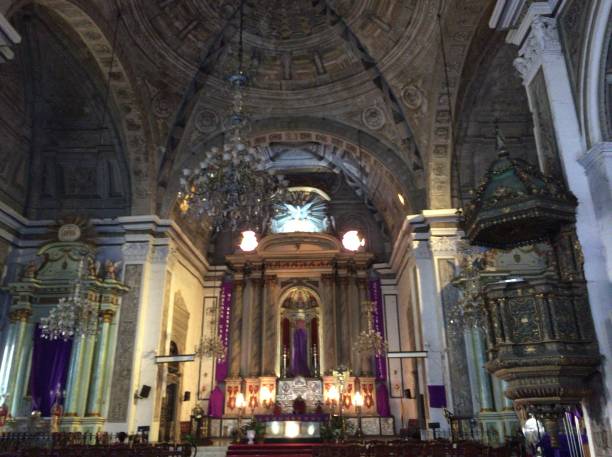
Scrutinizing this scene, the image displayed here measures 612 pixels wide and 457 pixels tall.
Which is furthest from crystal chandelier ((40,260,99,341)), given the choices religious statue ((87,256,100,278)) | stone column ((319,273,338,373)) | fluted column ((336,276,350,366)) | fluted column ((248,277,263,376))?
fluted column ((336,276,350,366))

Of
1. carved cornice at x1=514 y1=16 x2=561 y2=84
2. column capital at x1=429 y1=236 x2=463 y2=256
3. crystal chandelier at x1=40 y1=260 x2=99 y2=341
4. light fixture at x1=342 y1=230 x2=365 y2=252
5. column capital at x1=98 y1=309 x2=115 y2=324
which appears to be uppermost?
light fixture at x1=342 y1=230 x2=365 y2=252

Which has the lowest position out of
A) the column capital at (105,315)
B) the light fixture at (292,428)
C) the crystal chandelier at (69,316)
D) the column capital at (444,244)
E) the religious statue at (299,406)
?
the light fixture at (292,428)

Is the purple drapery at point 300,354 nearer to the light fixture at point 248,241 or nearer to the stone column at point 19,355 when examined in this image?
the light fixture at point 248,241

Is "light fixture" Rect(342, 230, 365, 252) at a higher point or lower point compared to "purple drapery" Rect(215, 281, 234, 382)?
higher

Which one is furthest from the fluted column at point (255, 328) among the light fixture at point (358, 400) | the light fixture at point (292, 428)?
the light fixture at point (358, 400)

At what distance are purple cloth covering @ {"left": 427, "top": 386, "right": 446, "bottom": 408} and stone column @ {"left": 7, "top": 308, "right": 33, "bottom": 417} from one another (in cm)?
915

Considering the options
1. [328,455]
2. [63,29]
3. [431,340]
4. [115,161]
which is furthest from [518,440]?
[63,29]

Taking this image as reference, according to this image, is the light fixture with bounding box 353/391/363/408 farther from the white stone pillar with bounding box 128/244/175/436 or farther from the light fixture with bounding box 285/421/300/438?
the white stone pillar with bounding box 128/244/175/436

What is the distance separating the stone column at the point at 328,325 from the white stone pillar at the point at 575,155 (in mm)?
11743

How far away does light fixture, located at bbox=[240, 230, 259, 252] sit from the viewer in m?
18.7

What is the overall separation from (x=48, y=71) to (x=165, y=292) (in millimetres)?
5914

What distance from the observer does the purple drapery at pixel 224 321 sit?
16.8m

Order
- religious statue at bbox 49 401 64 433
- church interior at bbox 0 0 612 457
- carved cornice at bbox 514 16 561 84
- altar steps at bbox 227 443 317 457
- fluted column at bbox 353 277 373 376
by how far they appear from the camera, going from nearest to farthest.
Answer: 1. carved cornice at bbox 514 16 561 84
2. church interior at bbox 0 0 612 457
3. religious statue at bbox 49 401 64 433
4. altar steps at bbox 227 443 317 457
5. fluted column at bbox 353 277 373 376

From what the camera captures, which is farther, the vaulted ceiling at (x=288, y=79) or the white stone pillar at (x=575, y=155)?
the vaulted ceiling at (x=288, y=79)
